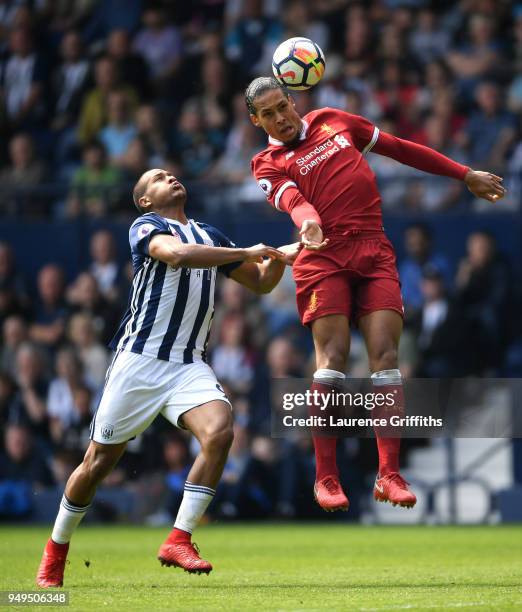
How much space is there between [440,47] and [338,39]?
1.42 metres

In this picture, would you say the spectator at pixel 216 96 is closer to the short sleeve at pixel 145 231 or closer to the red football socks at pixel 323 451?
the short sleeve at pixel 145 231

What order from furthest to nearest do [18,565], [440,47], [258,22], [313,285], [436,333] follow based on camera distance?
[258,22] < [440,47] < [436,333] < [18,565] < [313,285]

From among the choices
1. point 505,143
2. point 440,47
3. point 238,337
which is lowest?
point 238,337

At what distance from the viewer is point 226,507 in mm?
14898

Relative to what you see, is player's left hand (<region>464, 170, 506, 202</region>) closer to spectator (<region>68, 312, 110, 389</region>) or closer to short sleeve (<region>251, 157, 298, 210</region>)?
short sleeve (<region>251, 157, 298, 210</region>)

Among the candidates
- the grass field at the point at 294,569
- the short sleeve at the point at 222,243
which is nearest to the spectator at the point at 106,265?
the grass field at the point at 294,569

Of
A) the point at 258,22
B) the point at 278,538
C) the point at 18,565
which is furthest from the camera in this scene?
the point at 258,22

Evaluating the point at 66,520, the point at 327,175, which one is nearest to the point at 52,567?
the point at 66,520

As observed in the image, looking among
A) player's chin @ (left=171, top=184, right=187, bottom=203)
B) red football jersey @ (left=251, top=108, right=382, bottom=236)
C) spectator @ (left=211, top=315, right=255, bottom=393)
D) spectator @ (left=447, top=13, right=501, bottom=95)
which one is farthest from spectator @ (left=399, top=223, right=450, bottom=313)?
player's chin @ (left=171, top=184, right=187, bottom=203)

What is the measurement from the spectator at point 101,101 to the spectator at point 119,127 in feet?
0.65

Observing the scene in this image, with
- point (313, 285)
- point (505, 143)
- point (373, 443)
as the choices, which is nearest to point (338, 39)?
point (505, 143)

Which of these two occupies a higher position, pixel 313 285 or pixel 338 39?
pixel 338 39

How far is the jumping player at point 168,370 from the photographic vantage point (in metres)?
7.84

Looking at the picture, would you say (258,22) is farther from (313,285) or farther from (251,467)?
(313,285)
